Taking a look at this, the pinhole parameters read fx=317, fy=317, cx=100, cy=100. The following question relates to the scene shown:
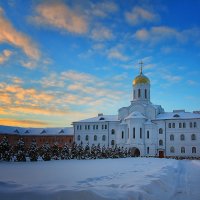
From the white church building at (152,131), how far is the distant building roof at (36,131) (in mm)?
17830

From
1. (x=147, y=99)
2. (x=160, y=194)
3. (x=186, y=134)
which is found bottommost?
(x=160, y=194)

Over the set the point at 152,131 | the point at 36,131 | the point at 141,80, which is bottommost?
the point at 152,131

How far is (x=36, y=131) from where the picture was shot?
99688 mm

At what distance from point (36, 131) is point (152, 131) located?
136 ft

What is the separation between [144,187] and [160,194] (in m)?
0.86

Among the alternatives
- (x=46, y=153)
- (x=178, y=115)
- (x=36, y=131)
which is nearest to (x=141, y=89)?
(x=178, y=115)

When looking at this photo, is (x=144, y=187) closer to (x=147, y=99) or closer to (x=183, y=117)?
(x=183, y=117)

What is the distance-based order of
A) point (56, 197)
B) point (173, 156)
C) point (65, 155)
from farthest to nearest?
point (173, 156)
point (65, 155)
point (56, 197)

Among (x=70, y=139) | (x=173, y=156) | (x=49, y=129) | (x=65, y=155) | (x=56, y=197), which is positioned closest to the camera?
(x=56, y=197)

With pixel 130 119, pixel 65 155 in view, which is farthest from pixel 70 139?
pixel 65 155

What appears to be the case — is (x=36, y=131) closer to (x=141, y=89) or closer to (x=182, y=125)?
(x=141, y=89)

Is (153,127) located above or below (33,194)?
above

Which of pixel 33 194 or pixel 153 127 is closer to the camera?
pixel 33 194

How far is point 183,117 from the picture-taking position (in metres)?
73.2
